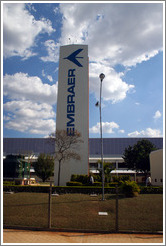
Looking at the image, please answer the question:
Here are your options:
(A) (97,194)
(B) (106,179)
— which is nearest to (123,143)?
(B) (106,179)

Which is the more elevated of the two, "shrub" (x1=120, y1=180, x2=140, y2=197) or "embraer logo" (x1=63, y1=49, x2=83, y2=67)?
"embraer logo" (x1=63, y1=49, x2=83, y2=67)

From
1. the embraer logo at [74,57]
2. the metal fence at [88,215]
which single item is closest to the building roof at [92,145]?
the embraer logo at [74,57]

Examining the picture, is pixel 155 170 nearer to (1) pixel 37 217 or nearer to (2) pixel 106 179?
(2) pixel 106 179

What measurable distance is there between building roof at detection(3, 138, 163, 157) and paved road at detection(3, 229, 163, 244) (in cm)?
6909

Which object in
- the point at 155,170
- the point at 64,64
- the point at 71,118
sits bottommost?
the point at 155,170

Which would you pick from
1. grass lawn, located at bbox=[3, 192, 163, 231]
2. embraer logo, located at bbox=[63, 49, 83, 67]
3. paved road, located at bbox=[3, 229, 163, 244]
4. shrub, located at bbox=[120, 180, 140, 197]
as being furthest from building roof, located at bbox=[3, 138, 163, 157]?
paved road, located at bbox=[3, 229, 163, 244]

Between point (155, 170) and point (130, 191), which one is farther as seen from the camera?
point (155, 170)

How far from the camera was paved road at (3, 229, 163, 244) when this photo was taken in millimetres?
7367

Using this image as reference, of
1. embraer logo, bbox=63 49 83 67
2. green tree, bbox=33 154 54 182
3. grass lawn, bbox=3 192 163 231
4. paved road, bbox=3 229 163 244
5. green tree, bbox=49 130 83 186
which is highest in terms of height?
embraer logo, bbox=63 49 83 67

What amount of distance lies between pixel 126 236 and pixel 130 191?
8.35 m

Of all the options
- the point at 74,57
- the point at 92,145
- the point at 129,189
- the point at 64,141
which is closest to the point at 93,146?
the point at 92,145

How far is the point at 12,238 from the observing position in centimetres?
747

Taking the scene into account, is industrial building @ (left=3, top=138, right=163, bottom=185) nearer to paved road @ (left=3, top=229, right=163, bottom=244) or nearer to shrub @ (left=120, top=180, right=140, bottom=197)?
shrub @ (left=120, top=180, right=140, bottom=197)

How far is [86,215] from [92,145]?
73552 millimetres
